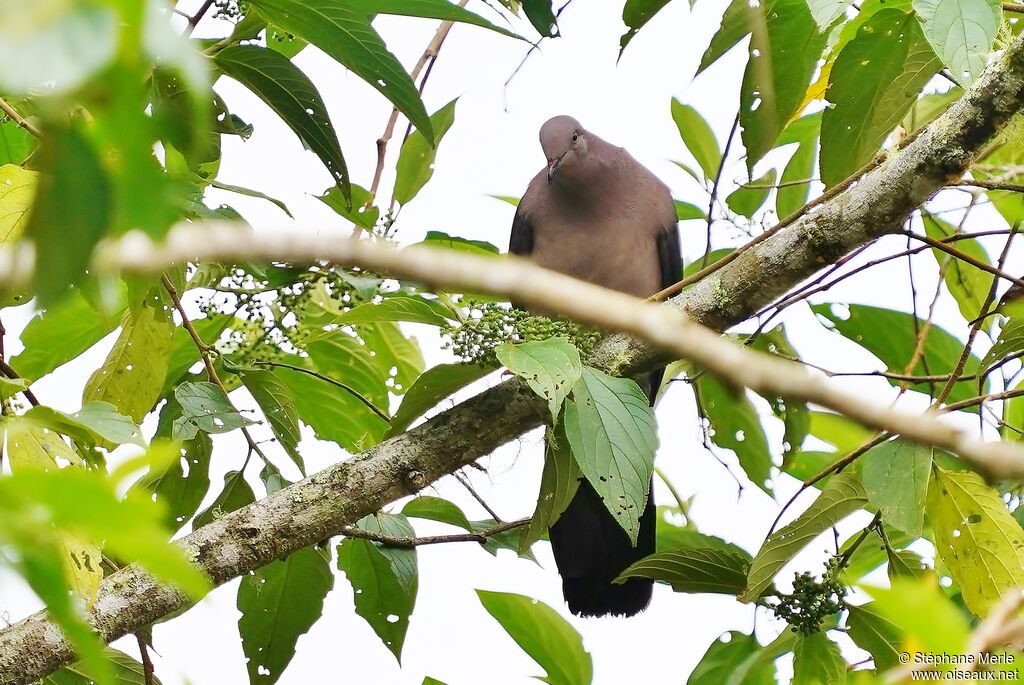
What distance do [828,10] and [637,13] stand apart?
54 cm

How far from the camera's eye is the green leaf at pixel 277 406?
2.54 m

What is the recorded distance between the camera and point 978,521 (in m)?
1.95

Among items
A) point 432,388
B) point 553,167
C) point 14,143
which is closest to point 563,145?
point 553,167

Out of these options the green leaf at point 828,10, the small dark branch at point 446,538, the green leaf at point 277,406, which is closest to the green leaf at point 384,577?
the small dark branch at point 446,538

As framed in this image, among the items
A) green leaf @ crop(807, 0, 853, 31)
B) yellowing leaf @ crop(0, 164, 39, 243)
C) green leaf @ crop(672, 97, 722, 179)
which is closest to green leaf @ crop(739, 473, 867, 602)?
green leaf @ crop(807, 0, 853, 31)

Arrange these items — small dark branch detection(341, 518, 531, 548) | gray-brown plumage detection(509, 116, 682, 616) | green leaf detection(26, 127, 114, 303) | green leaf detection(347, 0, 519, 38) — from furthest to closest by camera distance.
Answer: gray-brown plumage detection(509, 116, 682, 616) → small dark branch detection(341, 518, 531, 548) → green leaf detection(347, 0, 519, 38) → green leaf detection(26, 127, 114, 303)

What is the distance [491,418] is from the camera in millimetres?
2150

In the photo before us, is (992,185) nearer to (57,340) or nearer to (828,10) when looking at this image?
(828,10)

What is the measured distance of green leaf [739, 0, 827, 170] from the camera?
80.7 inches

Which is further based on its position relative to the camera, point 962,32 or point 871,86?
point 871,86

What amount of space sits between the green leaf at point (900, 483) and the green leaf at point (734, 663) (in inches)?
21.4

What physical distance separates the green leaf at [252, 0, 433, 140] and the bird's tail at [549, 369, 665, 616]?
4.42 ft

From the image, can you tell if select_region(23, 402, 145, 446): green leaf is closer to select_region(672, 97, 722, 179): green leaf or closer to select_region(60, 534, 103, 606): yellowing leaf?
select_region(60, 534, 103, 606): yellowing leaf

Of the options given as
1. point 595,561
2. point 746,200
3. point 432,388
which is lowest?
point 595,561
